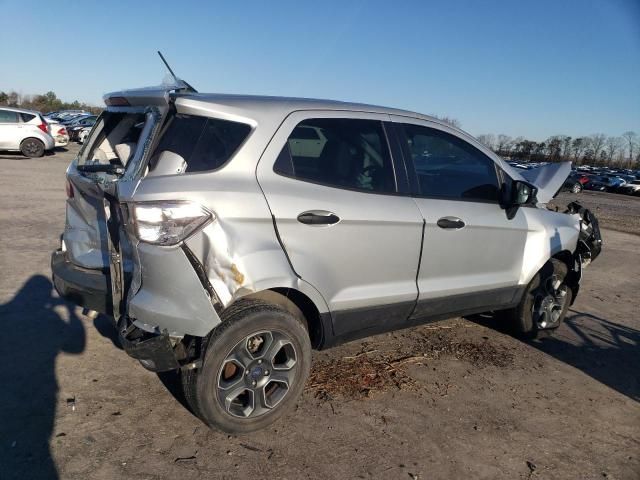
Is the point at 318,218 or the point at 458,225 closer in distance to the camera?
the point at 318,218

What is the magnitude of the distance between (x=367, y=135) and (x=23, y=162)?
658 inches

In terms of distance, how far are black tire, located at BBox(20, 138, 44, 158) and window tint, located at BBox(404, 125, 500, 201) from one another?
59.9 ft

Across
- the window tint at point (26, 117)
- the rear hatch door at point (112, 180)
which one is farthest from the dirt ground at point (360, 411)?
the window tint at point (26, 117)

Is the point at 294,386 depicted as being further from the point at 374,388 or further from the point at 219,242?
the point at 219,242

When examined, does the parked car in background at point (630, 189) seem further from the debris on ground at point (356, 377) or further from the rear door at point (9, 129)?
the debris on ground at point (356, 377)

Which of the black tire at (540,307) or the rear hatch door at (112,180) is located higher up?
the rear hatch door at (112,180)

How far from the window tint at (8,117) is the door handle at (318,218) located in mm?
18289

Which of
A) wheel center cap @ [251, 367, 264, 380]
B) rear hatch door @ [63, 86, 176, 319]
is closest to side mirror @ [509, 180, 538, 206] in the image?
wheel center cap @ [251, 367, 264, 380]

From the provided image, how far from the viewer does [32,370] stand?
3.46m

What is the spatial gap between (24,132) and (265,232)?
1842cm

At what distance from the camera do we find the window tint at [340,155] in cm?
304

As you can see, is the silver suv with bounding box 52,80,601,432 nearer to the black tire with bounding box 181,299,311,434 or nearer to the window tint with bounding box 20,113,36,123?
the black tire with bounding box 181,299,311,434

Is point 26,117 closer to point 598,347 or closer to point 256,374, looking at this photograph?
Answer: point 256,374

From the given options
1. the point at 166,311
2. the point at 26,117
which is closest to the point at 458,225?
the point at 166,311
